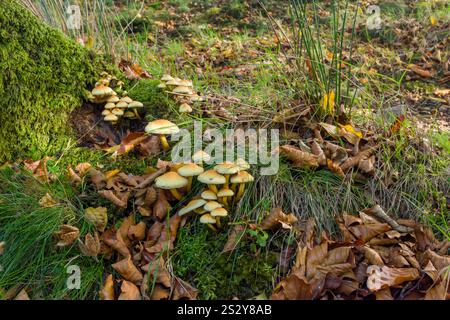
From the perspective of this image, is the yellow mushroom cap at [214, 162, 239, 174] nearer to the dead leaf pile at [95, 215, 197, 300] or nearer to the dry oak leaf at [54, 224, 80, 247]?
the dead leaf pile at [95, 215, 197, 300]

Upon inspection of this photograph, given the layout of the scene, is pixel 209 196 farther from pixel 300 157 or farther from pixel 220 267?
pixel 300 157

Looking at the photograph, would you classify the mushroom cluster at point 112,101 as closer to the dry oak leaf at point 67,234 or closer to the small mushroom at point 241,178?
the dry oak leaf at point 67,234

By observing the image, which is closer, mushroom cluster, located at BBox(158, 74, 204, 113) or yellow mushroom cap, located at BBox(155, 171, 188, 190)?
yellow mushroom cap, located at BBox(155, 171, 188, 190)

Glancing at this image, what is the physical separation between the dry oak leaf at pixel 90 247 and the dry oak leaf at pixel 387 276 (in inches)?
57.1

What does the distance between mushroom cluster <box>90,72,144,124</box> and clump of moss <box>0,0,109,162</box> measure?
6.0 inches

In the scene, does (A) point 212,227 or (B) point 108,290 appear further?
(A) point 212,227

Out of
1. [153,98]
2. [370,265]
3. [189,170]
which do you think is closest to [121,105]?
[153,98]

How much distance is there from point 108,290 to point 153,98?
1673 mm

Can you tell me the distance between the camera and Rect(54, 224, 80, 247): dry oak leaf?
212 centimetres

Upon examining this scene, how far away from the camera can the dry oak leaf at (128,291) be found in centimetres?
196

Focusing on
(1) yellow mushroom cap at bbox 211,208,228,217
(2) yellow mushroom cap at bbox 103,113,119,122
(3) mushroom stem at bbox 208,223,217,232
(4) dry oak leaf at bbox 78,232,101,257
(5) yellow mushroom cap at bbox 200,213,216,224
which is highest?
(2) yellow mushroom cap at bbox 103,113,119,122

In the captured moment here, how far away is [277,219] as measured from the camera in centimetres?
225

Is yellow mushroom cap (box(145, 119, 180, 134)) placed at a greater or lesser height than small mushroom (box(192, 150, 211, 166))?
greater

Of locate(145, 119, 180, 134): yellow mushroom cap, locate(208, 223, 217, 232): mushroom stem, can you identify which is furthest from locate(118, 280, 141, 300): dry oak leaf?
locate(145, 119, 180, 134): yellow mushroom cap
